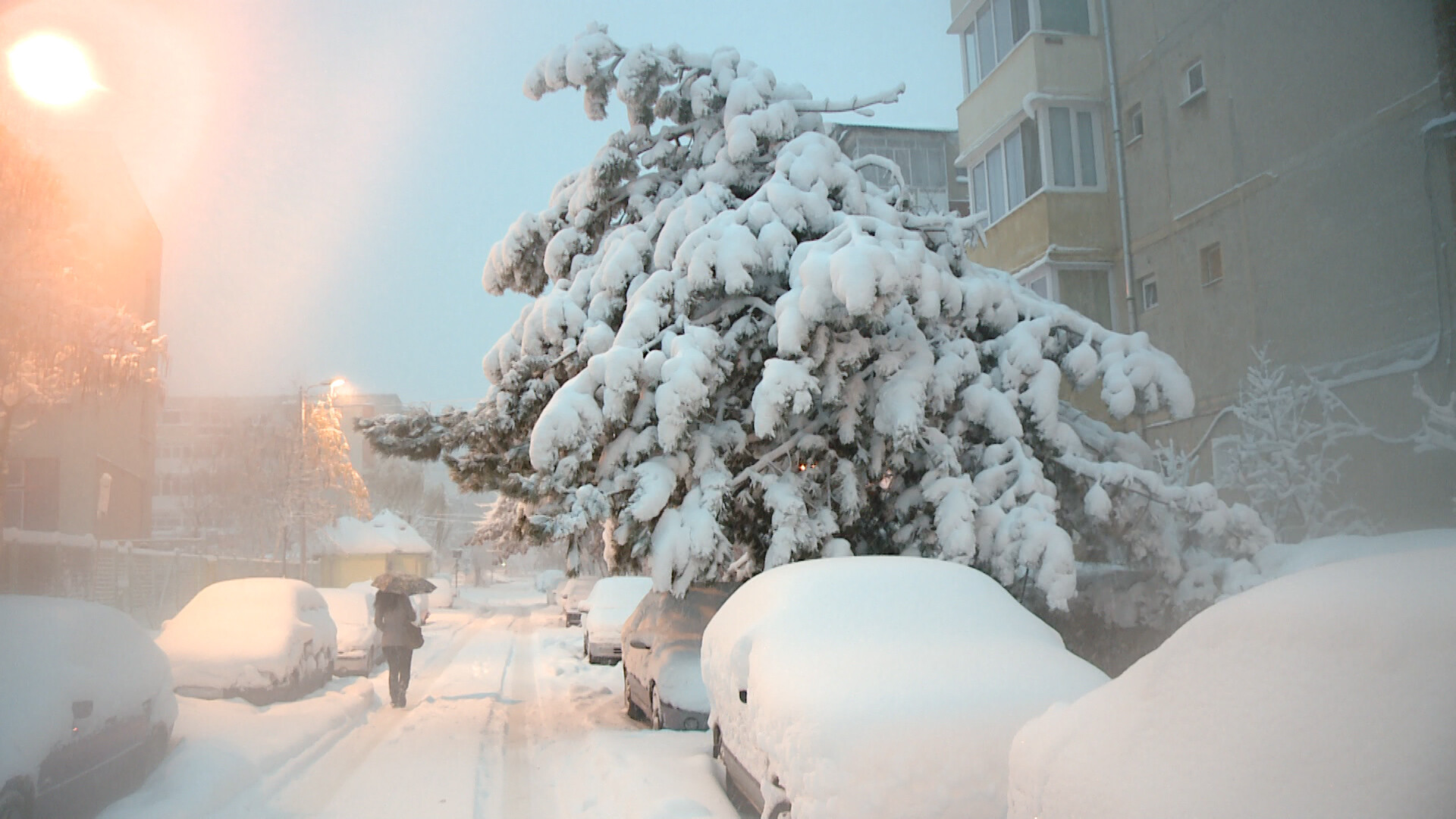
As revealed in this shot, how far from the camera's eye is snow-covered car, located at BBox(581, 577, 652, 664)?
18516mm

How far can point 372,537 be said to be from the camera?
43.3m

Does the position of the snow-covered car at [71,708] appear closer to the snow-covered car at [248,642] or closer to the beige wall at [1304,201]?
the snow-covered car at [248,642]

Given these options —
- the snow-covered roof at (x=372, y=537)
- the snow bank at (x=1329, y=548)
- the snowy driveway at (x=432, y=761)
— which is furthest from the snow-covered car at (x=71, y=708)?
the snow-covered roof at (x=372, y=537)

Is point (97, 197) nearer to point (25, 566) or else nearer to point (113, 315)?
point (113, 315)

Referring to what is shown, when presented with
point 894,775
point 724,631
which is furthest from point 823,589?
point 894,775

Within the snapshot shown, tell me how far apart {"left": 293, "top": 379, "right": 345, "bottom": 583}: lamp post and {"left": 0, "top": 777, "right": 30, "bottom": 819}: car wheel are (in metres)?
16.2

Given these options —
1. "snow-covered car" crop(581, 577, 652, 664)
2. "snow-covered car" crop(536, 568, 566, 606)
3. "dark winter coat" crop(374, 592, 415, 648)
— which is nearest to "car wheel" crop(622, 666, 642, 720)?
"dark winter coat" crop(374, 592, 415, 648)

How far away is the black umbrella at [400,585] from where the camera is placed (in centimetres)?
1285

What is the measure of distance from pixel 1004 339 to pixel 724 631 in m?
5.90

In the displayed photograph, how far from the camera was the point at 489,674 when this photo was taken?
16.6 meters

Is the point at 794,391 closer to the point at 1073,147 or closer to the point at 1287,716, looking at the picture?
the point at 1287,716

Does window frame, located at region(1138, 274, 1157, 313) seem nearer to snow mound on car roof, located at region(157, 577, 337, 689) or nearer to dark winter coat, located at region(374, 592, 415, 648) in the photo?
dark winter coat, located at region(374, 592, 415, 648)

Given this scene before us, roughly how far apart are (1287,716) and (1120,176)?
44.8 ft

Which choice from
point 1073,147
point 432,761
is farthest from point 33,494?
point 1073,147
